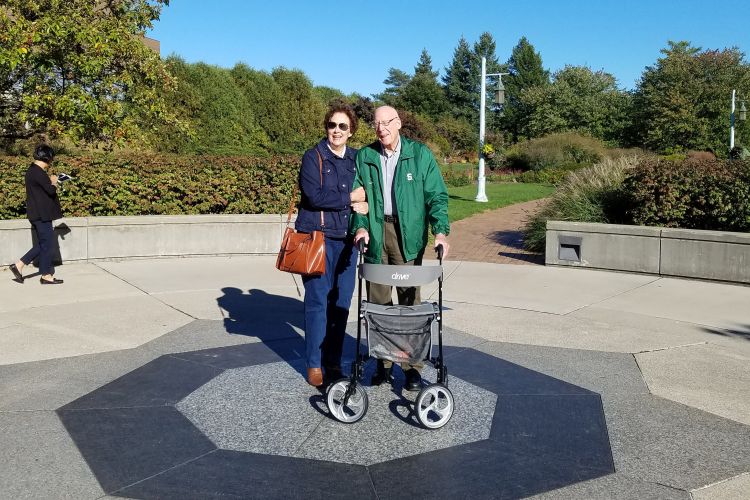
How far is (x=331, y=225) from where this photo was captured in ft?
16.3

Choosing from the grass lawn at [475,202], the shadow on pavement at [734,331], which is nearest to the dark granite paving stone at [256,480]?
the shadow on pavement at [734,331]

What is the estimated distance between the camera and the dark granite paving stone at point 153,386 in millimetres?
4789

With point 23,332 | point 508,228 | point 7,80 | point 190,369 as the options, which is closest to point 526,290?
point 190,369

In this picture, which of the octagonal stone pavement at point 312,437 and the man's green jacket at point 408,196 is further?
the man's green jacket at point 408,196

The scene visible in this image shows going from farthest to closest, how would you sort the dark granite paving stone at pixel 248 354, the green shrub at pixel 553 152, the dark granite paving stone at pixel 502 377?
the green shrub at pixel 553 152
the dark granite paving stone at pixel 248 354
the dark granite paving stone at pixel 502 377

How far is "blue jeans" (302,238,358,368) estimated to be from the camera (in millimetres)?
4984

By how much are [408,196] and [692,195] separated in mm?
6877

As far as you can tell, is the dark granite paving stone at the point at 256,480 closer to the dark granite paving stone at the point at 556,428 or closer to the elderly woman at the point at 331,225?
the dark granite paving stone at the point at 556,428

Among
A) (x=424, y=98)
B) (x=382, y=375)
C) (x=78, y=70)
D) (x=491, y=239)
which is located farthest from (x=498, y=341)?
(x=424, y=98)

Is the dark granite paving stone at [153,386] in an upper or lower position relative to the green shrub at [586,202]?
lower

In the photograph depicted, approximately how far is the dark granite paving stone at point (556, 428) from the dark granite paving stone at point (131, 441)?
1.75 metres

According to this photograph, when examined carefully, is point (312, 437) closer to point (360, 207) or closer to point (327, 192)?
point (360, 207)

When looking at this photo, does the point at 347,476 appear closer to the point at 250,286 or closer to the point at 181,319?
the point at 181,319

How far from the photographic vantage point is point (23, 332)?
667cm
